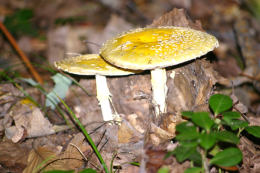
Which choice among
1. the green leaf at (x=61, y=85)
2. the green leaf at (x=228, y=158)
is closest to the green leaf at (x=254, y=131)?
the green leaf at (x=228, y=158)

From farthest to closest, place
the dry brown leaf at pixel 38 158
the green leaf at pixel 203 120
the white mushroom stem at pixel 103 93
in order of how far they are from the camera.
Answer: the white mushroom stem at pixel 103 93, the dry brown leaf at pixel 38 158, the green leaf at pixel 203 120

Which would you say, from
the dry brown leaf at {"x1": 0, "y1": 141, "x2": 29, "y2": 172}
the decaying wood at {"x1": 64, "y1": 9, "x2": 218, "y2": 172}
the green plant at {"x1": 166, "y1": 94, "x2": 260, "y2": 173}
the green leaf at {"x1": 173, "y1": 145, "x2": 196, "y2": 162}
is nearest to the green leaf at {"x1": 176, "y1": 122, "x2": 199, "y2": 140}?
the green plant at {"x1": 166, "y1": 94, "x2": 260, "y2": 173}

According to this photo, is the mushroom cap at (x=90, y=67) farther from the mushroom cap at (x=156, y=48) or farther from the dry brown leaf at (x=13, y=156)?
the dry brown leaf at (x=13, y=156)

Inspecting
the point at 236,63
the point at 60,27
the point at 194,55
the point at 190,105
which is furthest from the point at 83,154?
the point at 60,27

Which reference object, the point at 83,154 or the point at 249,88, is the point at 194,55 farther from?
the point at 249,88

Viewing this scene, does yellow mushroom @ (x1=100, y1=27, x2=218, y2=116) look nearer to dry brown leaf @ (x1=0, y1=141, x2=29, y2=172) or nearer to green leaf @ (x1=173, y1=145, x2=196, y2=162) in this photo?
green leaf @ (x1=173, y1=145, x2=196, y2=162)

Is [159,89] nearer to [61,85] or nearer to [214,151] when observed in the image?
[214,151]
